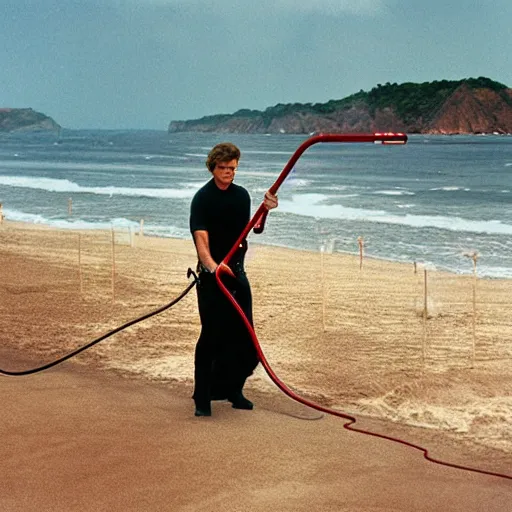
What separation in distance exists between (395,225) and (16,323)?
16.9 metres

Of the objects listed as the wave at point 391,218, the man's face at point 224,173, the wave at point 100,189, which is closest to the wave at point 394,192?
the wave at point 391,218

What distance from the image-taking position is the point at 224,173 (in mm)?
4250

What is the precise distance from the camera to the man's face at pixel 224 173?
423cm

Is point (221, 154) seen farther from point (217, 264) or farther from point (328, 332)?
point (328, 332)

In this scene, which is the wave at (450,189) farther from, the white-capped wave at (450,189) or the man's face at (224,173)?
the man's face at (224,173)

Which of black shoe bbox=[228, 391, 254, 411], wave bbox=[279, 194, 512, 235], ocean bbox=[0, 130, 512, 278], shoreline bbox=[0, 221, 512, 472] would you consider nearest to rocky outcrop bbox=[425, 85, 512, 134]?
ocean bbox=[0, 130, 512, 278]

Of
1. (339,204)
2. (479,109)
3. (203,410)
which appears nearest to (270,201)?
(203,410)

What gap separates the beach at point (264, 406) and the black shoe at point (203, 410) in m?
0.08

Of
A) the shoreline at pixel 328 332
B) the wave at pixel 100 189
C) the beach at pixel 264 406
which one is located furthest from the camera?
the wave at pixel 100 189

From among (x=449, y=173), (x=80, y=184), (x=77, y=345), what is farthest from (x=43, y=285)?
(x=449, y=173)

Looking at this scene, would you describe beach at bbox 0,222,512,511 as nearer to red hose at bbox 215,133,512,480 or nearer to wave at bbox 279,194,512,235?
red hose at bbox 215,133,512,480

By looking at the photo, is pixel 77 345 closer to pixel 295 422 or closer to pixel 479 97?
pixel 295 422

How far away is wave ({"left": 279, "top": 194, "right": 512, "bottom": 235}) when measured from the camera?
76.3 feet

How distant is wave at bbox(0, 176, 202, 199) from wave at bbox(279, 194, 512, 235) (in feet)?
23.3
